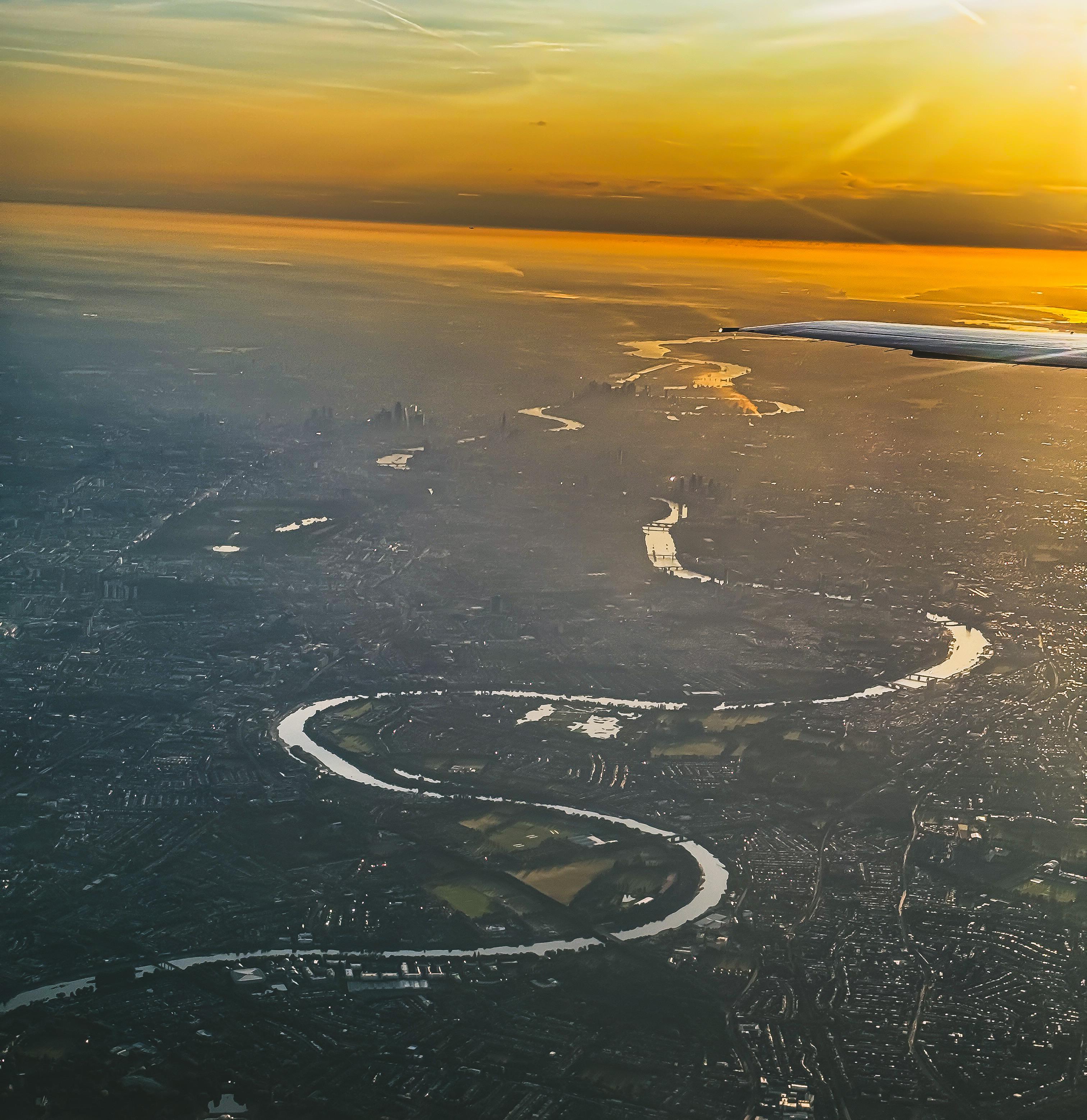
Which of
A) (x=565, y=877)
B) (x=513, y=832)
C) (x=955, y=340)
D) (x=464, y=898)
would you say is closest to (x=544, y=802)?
(x=513, y=832)

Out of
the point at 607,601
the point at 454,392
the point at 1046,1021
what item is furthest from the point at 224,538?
the point at 454,392

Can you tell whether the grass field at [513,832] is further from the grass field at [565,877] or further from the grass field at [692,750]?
the grass field at [692,750]

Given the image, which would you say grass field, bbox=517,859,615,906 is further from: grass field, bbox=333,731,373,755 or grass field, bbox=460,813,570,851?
grass field, bbox=333,731,373,755

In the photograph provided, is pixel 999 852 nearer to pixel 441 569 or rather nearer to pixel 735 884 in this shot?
pixel 735 884

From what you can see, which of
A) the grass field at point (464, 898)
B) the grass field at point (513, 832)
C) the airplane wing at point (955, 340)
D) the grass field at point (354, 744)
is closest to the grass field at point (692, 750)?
the grass field at point (513, 832)

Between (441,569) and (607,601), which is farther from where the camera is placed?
(441,569)

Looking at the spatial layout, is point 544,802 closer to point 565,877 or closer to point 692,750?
point 565,877
